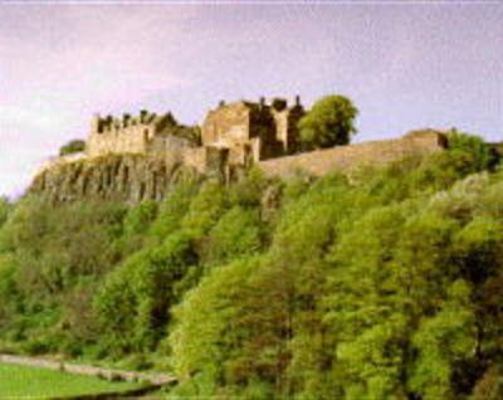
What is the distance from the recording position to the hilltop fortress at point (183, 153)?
8656 cm

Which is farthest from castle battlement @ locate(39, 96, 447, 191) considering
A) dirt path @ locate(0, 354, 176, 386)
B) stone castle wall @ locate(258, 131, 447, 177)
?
dirt path @ locate(0, 354, 176, 386)

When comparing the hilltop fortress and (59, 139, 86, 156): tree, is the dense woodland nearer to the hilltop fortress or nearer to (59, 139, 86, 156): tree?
the hilltop fortress

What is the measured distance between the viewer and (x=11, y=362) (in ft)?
259

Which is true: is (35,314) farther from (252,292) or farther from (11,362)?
(252,292)

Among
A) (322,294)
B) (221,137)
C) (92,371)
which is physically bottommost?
(92,371)

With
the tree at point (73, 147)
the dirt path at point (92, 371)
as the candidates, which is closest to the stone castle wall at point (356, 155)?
the dirt path at point (92, 371)

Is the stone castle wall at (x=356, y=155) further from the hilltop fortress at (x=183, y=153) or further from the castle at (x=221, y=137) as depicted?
the castle at (x=221, y=137)

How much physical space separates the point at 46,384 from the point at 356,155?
27.5 metres

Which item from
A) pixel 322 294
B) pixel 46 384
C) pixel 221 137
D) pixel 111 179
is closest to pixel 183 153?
pixel 221 137

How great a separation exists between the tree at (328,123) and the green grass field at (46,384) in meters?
31.1

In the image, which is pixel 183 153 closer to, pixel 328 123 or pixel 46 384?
pixel 328 123

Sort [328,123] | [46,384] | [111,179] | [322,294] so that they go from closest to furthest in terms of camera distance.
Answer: [322,294]
[46,384]
[328,123]
[111,179]

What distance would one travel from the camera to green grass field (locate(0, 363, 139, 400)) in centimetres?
6119

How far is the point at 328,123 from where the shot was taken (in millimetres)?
94688
